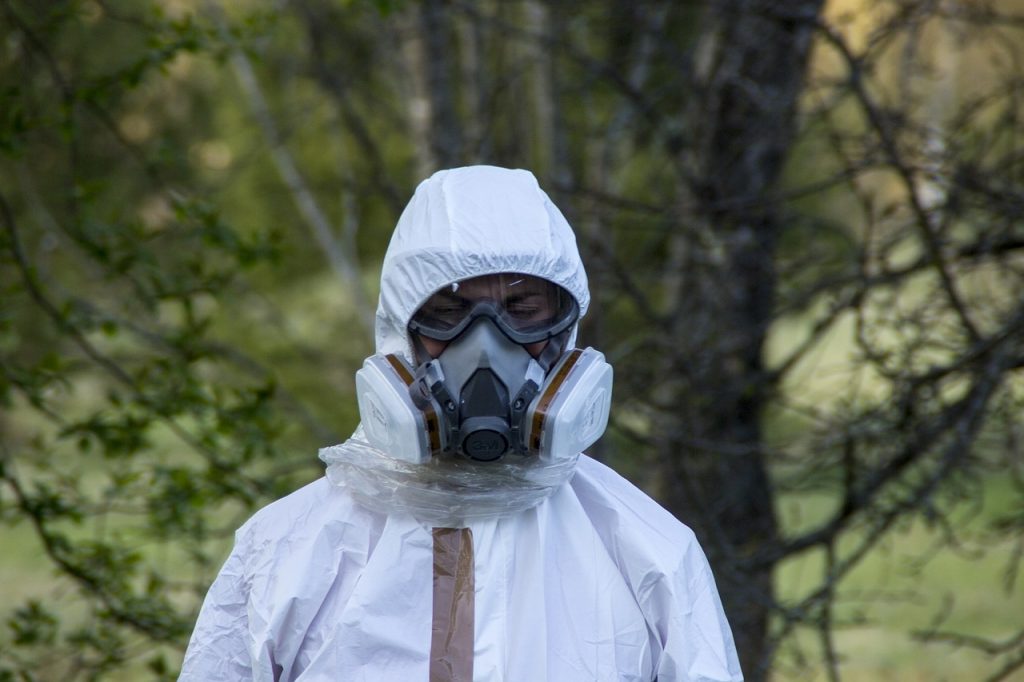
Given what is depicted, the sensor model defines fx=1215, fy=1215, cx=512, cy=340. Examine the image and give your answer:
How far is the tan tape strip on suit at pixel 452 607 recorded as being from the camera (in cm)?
195

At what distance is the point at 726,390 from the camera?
479cm

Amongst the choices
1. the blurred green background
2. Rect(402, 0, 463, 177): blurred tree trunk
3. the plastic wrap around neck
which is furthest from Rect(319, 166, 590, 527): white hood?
Rect(402, 0, 463, 177): blurred tree trunk

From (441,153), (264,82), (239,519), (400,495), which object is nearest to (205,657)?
(400,495)

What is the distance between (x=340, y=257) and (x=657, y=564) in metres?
5.69

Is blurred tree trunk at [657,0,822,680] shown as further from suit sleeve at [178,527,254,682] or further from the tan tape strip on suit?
suit sleeve at [178,527,254,682]

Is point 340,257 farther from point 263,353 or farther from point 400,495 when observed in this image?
point 400,495

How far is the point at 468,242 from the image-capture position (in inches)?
81.5

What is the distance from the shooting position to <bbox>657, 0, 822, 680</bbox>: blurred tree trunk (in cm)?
470

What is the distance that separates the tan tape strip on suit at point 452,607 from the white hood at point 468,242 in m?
0.35

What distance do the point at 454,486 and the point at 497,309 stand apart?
0.31 meters

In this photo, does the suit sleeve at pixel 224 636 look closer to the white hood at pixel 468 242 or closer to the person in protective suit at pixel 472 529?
the person in protective suit at pixel 472 529

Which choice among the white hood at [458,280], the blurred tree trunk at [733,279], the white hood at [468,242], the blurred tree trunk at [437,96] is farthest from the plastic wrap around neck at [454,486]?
the blurred tree trunk at [437,96]

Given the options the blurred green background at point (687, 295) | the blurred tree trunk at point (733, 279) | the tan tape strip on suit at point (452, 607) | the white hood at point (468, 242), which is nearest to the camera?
the tan tape strip on suit at point (452, 607)

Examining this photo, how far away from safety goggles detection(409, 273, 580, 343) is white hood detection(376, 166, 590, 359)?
0.03 m
